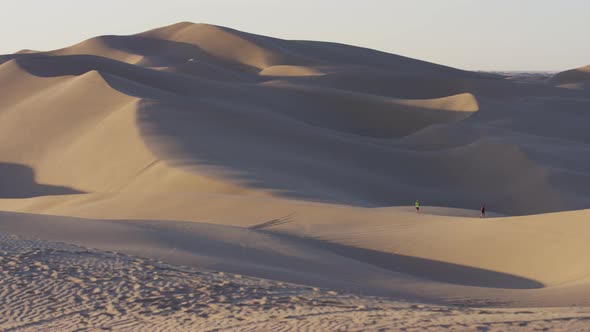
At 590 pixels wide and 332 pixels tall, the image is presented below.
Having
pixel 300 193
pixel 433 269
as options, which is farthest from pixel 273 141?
pixel 433 269

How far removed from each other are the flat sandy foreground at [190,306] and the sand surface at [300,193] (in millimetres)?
43

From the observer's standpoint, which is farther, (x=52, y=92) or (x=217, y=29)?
(x=217, y=29)

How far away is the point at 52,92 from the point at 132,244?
1089 inches

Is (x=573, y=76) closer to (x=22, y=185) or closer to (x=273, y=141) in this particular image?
(x=273, y=141)

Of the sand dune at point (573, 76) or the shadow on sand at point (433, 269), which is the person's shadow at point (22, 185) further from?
the sand dune at point (573, 76)

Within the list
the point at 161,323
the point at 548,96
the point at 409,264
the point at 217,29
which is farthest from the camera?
the point at 217,29

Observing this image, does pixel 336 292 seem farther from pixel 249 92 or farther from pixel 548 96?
pixel 548 96

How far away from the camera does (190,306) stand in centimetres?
780

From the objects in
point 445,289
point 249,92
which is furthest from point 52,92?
point 445,289

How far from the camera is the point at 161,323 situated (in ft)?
23.7

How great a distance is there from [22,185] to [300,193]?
11.9m

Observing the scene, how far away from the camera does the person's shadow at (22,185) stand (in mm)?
25469

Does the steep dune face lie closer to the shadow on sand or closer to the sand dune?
the shadow on sand

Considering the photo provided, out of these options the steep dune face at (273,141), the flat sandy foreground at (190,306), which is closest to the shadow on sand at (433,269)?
the flat sandy foreground at (190,306)
